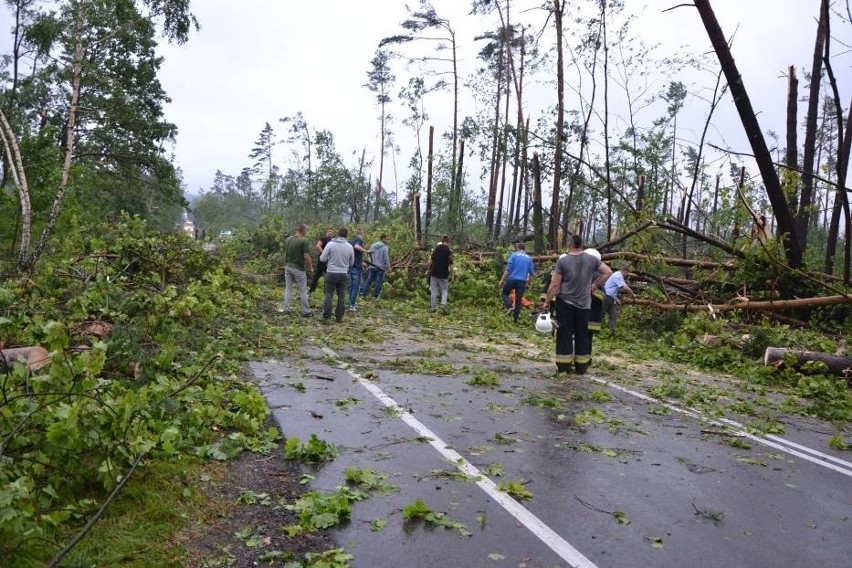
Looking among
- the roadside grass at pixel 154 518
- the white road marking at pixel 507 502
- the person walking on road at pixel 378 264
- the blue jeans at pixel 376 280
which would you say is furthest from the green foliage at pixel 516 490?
the blue jeans at pixel 376 280

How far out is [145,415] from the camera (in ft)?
15.0

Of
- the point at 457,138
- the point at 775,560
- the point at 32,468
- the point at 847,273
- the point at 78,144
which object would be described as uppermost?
the point at 457,138

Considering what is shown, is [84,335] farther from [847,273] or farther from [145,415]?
[847,273]

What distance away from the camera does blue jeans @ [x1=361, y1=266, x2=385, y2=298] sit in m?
18.0

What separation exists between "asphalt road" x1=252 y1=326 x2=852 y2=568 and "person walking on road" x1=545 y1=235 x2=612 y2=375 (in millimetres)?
732

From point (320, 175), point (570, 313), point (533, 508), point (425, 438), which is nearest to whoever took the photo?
point (533, 508)

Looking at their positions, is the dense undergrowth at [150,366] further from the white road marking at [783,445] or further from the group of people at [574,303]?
the group of people at [574,303]

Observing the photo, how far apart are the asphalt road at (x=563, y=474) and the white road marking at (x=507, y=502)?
1cm

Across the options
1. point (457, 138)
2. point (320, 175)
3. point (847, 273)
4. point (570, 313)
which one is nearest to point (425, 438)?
point (570, 313)

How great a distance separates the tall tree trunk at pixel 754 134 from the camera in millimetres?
12258

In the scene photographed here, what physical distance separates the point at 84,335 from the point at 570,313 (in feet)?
19.1

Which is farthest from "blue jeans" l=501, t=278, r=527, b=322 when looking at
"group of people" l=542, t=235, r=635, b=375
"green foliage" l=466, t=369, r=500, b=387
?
"green foliage" l=466, t=369, r=500, b=387

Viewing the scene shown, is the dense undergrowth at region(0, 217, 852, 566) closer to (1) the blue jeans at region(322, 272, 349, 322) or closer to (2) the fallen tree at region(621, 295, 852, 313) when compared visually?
(2) the fallen tree at region(621, 295, 852, 313)

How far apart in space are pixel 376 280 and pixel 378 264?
707mm
